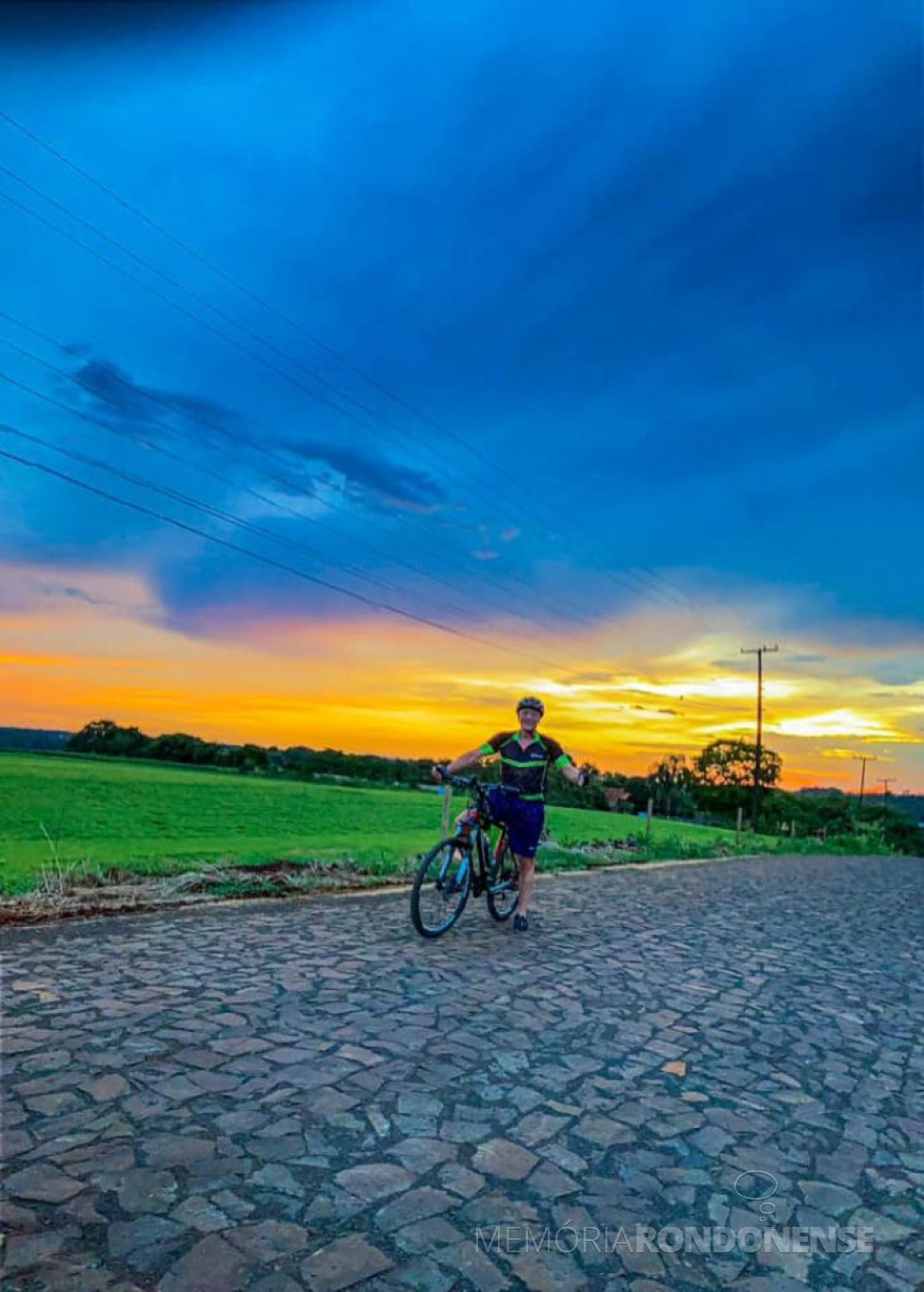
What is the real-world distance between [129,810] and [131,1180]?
1543cm

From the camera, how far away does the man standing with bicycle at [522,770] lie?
8.09m

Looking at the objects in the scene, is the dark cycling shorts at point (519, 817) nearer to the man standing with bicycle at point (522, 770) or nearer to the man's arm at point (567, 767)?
the man standing with bicycle at point (522, 770)

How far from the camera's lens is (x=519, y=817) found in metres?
8.22

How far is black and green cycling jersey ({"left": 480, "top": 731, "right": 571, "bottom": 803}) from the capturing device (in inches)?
320

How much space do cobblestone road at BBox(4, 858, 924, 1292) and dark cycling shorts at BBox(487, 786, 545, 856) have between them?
3.49 feet

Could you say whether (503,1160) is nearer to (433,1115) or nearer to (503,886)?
(433,1115)

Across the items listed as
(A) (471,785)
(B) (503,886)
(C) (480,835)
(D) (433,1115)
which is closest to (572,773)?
(A) (471,785)

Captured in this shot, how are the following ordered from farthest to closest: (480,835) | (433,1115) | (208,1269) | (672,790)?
(672,790) → (480,835) → (433,1115) → (208,1269)

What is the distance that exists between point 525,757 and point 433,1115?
4470 mm

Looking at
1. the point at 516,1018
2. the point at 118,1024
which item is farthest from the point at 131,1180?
the point at 516,1018

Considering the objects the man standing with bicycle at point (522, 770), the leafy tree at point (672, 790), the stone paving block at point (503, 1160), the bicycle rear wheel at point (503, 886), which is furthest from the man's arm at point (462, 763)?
the leafy tree at point (672, 790)

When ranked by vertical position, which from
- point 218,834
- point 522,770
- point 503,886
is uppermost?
point 522,770

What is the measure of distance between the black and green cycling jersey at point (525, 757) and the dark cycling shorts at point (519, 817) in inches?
4.0

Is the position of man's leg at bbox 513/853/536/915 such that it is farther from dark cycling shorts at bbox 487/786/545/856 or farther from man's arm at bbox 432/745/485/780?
man's arm at bbox 432/745/485/780
